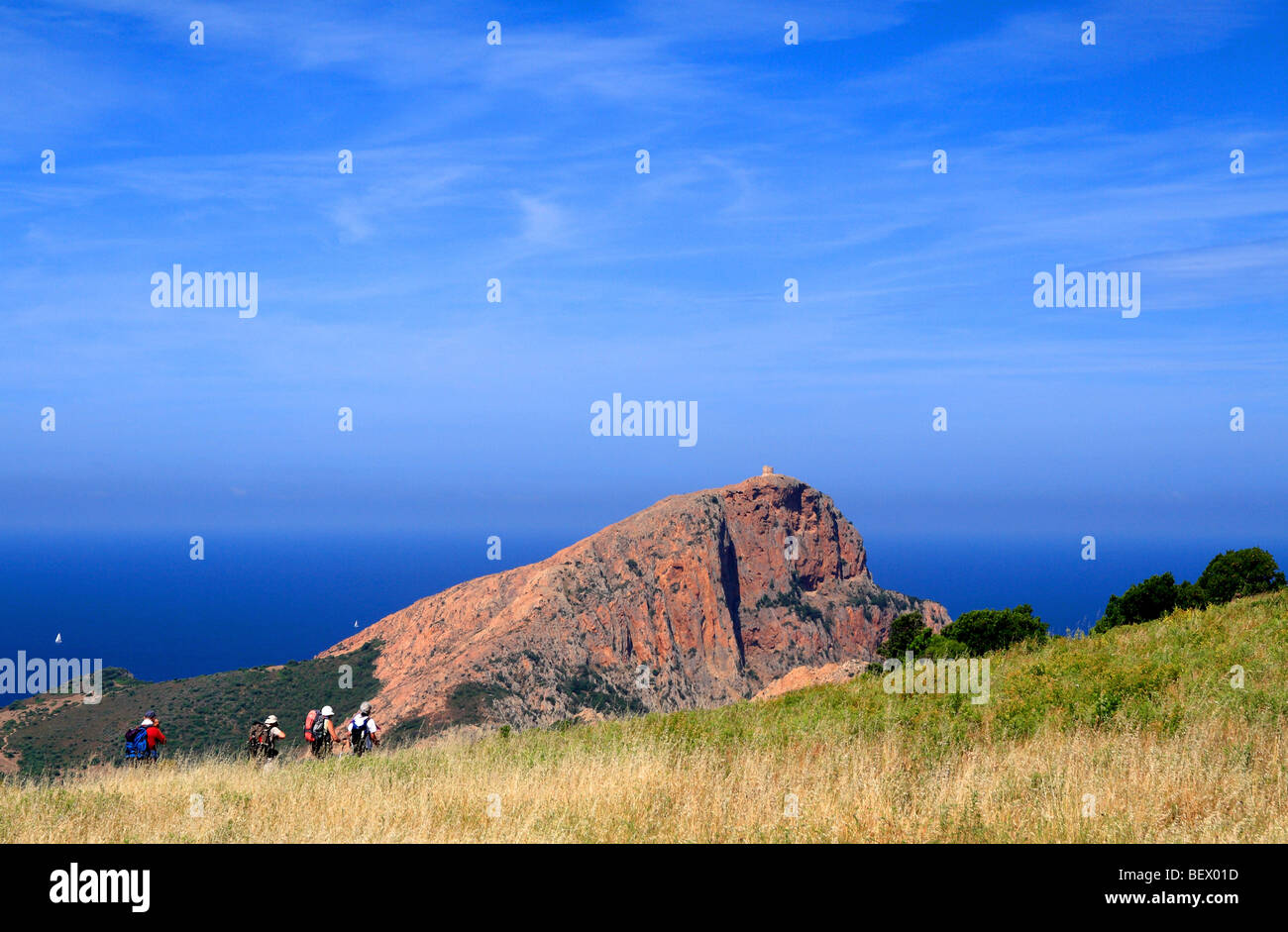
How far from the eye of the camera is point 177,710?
98062 millimetres

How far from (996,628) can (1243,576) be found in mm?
8158

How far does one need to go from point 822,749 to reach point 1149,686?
217 inches

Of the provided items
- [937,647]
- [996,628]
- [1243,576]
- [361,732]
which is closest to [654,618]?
[937,647]

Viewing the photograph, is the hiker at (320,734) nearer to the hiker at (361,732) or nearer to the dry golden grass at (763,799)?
the hiker at (361,732)

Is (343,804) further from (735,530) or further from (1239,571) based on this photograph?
(735,530)

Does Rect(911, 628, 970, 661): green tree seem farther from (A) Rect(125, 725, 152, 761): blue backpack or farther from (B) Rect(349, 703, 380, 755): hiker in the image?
(A) Rect(125, 725, 152, 761): blue backpack

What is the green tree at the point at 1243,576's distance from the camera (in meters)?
25.9

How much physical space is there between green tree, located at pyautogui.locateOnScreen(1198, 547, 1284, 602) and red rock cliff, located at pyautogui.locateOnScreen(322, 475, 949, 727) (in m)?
75.8

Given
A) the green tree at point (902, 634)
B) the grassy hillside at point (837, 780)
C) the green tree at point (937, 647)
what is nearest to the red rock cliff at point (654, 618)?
the green tree at point (902, 634)

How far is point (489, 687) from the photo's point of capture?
10231 cm

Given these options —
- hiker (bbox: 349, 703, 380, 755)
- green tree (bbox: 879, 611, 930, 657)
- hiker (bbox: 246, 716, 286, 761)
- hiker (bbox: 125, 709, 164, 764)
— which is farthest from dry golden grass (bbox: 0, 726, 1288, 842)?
green tree (bbox: 879, 611, 930, 657)

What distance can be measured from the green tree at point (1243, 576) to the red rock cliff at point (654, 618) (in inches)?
2983

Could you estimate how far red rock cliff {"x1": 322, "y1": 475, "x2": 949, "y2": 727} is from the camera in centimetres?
10912

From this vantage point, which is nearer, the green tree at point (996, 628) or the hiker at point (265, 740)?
the hiker at point (265, 740)
